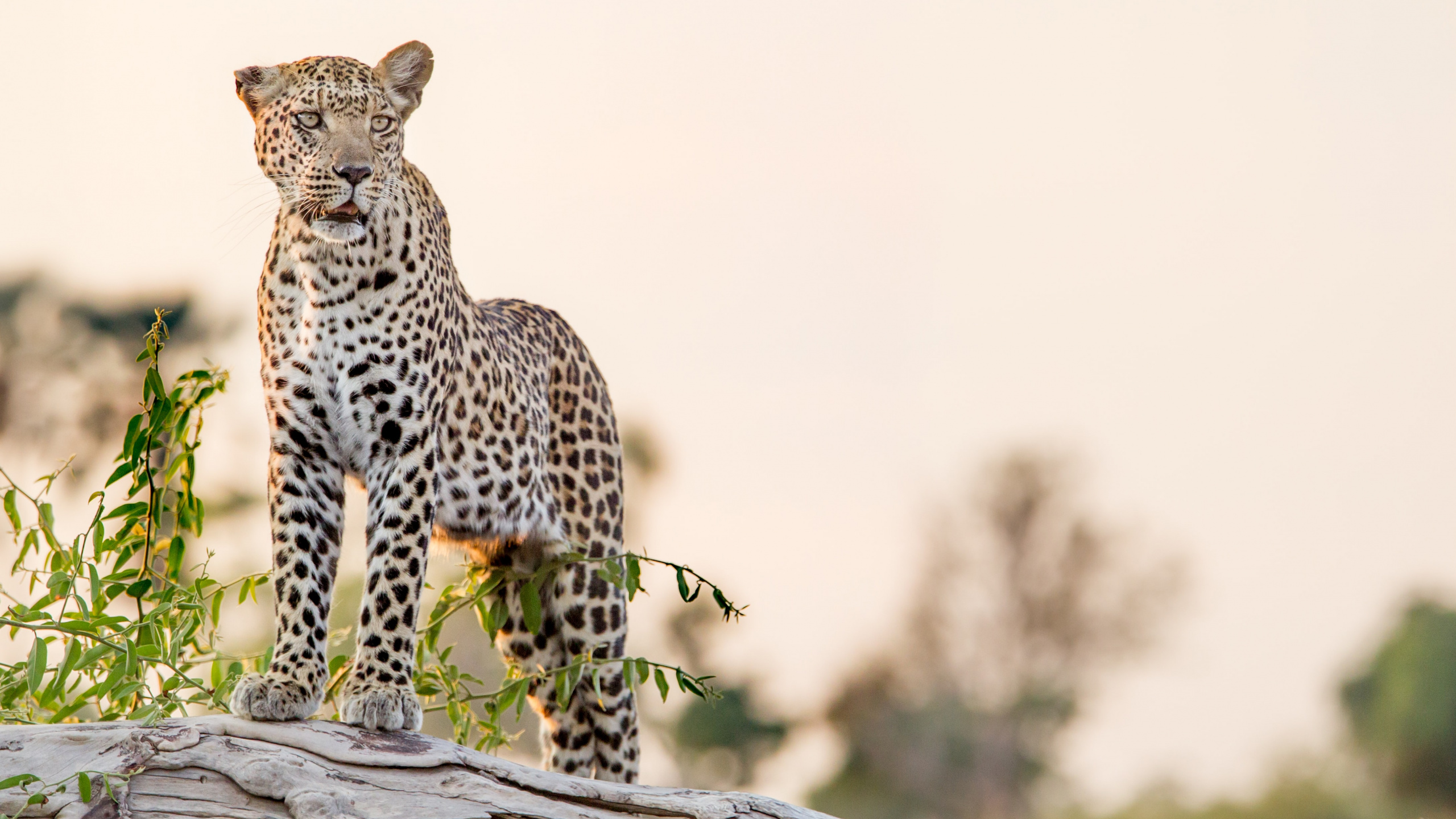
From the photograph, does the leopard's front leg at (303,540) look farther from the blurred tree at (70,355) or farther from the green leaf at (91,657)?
the blurred tree at (70,355)

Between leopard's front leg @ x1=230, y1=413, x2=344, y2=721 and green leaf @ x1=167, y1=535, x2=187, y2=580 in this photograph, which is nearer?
leopard's front leg @ x1=230, y1=413, x2=344, y2=721

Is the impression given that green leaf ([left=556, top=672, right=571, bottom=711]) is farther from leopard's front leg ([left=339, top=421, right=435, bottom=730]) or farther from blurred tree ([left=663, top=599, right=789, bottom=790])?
blurred tree ([left=663, top=599, right=789, bottom=790])

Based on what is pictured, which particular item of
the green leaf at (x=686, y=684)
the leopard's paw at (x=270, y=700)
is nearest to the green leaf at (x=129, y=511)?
the leopard's paw at (x=270, y=700)

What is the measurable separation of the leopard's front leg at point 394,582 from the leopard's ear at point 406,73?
47.8 inches

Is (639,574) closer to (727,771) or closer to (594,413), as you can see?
(594,413)

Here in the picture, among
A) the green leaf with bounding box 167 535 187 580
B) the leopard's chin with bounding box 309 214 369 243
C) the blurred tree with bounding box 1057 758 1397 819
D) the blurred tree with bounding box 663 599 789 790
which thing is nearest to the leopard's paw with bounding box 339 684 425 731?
the green leaf with bounding box 167 535 187 580

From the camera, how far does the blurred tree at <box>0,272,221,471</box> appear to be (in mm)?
20000

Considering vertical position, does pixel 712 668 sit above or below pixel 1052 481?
below

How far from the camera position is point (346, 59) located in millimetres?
6023

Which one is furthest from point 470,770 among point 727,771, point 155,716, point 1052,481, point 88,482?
point 1052,481

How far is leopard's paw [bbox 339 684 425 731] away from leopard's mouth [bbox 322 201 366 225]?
166 cm

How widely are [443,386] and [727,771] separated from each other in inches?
886

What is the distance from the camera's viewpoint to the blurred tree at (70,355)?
20.0 metres

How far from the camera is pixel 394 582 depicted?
5.86 metres
